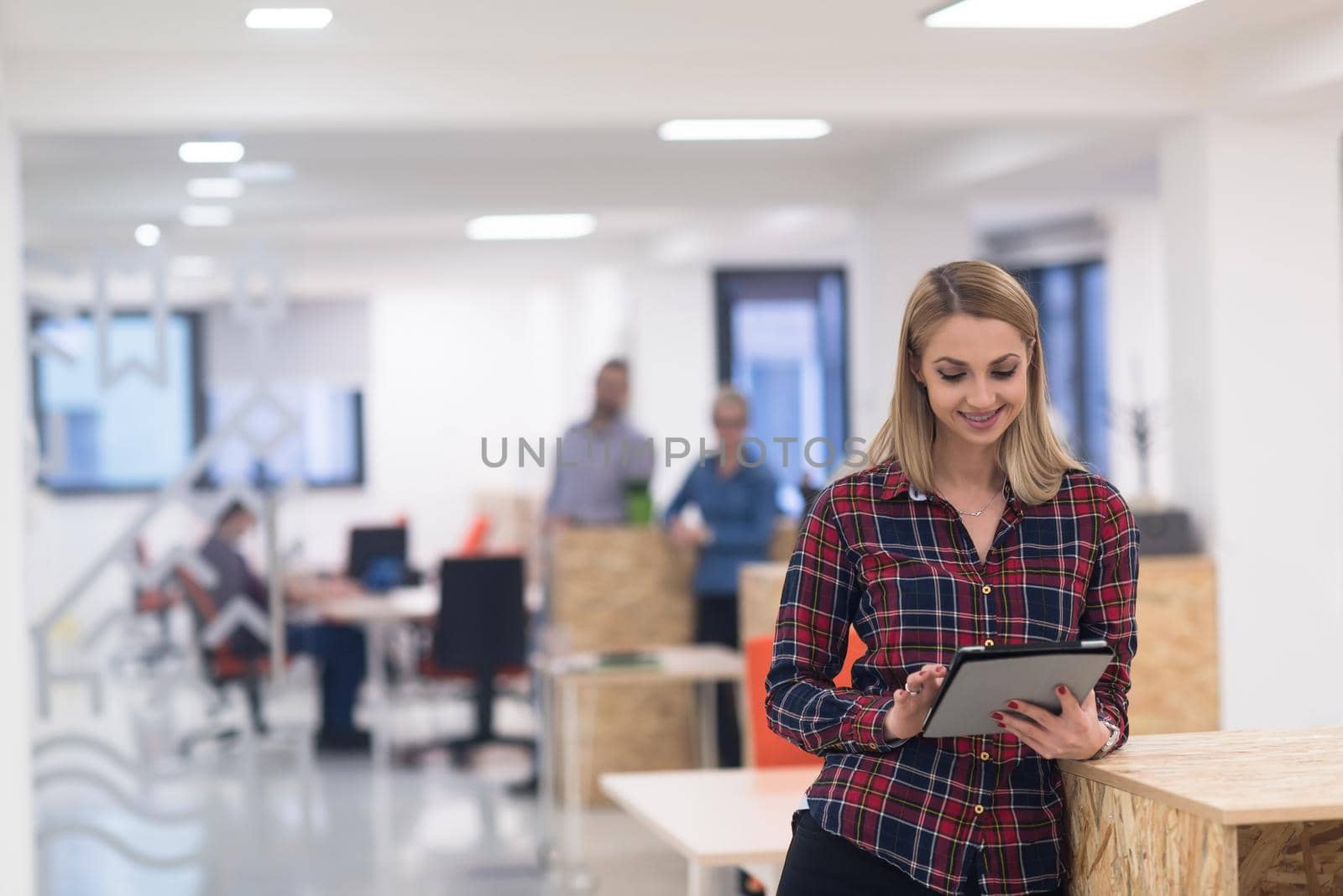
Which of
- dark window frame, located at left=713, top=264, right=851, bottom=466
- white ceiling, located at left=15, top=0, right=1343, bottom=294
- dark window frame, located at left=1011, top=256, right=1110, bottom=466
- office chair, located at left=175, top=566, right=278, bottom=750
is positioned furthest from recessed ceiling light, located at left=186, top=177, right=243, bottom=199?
dark window frame, located at left=1011, top=256, right=1110, bottom=466

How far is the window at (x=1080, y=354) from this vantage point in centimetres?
1077

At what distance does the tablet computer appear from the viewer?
177cm

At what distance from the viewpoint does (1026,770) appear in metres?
2.01

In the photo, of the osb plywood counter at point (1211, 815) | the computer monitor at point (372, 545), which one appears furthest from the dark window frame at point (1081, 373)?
the osb plywood counter at point (1211, 815)

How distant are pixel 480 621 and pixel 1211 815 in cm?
602

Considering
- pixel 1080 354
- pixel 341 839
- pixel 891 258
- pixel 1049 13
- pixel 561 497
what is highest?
pixel 1049 13

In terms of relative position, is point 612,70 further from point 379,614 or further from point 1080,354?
point 1080,354

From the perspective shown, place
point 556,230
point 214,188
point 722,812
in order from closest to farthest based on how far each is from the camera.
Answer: point 722,812
point 214,188
point 556,230

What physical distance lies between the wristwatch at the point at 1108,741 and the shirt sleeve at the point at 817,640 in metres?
0.26

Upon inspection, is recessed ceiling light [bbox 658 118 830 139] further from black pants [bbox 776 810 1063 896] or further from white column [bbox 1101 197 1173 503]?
black pants [bbox 776 810 1063 896]

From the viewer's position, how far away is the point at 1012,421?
203 centimetres

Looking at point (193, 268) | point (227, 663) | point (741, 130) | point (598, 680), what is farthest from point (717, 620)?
point (193, 268)

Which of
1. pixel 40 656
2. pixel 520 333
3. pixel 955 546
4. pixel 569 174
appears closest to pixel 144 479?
pixel 520 333

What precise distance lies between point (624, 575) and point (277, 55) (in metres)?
2.72
